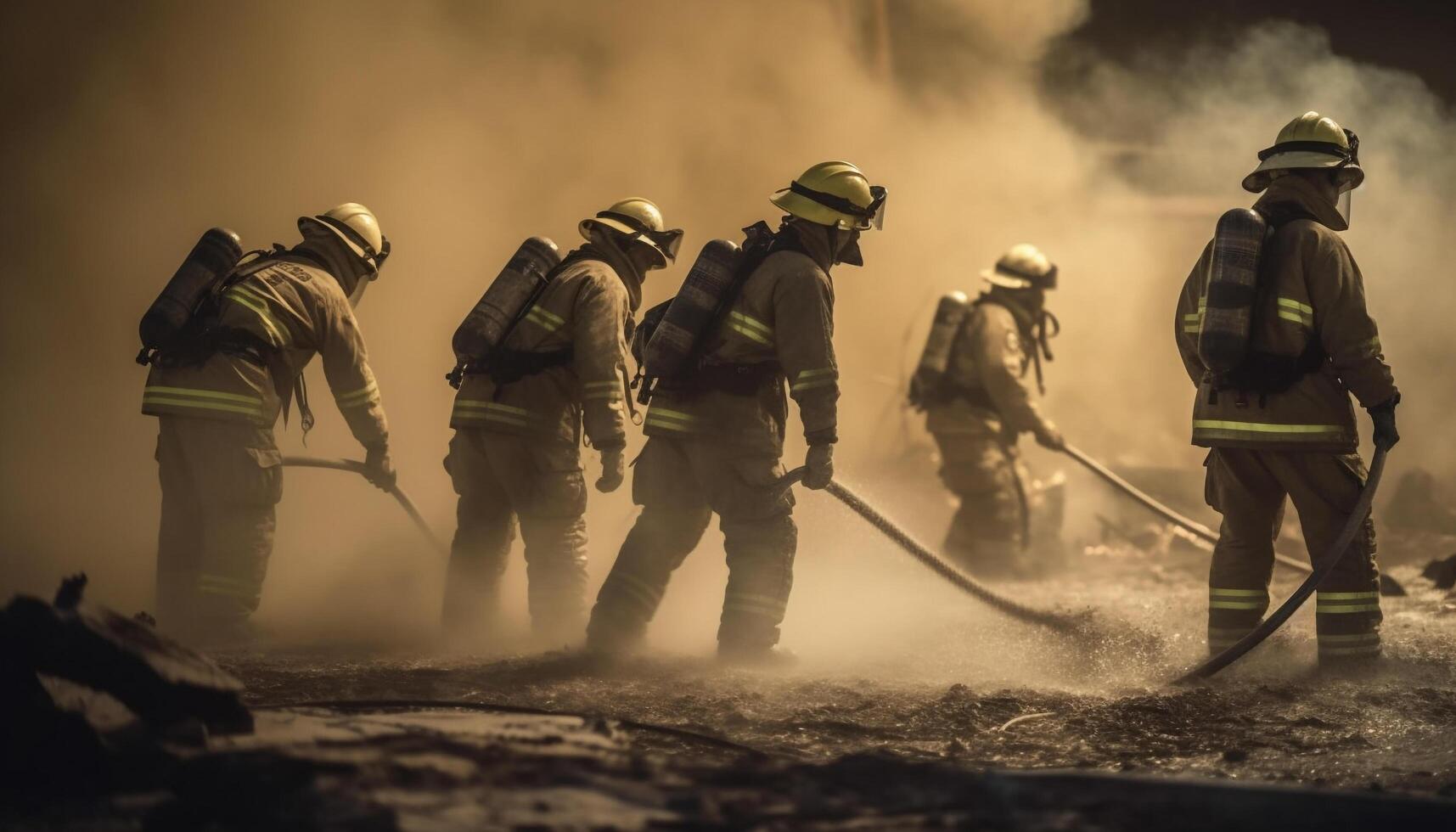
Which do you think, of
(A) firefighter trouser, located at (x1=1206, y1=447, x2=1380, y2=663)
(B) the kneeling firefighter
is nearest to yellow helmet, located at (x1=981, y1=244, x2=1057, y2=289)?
(B) the kneeling firefighter

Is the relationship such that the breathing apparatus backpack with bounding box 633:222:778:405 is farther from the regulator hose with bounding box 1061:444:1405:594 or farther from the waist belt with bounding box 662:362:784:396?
the regulator hose with bounding box 1061:444:1405:594

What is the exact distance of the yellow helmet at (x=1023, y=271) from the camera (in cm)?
934

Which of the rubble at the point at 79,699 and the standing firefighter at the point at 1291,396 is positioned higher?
the standing firefighter at the point at 1291,396

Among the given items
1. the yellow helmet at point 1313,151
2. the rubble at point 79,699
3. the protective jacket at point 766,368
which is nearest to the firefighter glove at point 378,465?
the protective jacket at point 766,368

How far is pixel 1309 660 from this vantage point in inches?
208

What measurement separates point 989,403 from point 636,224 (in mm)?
3904

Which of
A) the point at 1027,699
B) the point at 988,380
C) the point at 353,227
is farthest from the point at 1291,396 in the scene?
the point at 988,380

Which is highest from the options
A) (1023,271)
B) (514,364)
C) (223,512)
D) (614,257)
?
(1023,271)

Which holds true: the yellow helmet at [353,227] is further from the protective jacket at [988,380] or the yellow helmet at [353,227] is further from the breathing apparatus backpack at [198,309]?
the protective jacket at [988,380]

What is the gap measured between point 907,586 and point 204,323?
424 cm

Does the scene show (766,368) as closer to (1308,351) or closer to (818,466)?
(818,466)

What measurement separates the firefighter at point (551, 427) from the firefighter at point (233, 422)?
2.35 feet

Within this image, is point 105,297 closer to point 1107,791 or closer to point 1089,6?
point 1107,791

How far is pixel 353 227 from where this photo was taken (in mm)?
6285
